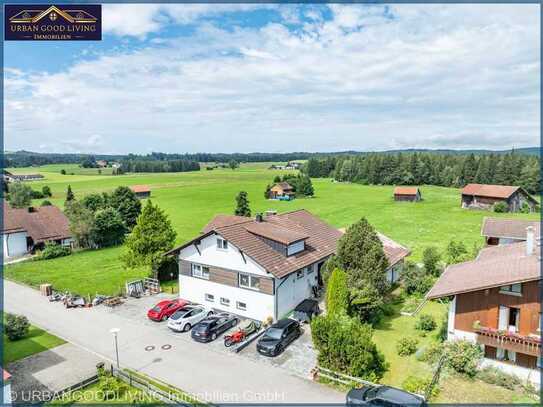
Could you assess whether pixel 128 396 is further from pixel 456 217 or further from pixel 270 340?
pixel 456 217

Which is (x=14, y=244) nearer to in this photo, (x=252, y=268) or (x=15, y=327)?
(x=15, y=327)

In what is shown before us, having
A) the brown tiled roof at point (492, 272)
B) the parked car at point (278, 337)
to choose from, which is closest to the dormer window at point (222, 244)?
the parked car at point (278, 337)

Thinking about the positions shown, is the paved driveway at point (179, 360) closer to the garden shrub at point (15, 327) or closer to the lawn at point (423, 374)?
the garden shrub at point (15, 327)

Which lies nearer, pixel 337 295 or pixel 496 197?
pixel 337 295

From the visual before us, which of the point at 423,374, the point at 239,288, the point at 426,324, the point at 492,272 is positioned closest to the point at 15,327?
the point at 239,288

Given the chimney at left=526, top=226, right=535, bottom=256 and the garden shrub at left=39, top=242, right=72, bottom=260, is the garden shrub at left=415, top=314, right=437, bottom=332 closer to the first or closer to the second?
the chimney at left=526, top=226, right=535, bottom=256

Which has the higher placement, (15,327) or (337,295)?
(337,295)

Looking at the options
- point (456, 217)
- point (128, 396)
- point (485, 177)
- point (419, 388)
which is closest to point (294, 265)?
point (419, 388)
